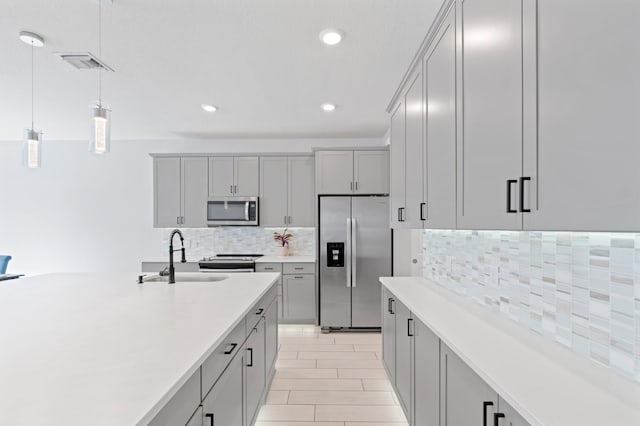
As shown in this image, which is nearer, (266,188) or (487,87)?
(487,87)

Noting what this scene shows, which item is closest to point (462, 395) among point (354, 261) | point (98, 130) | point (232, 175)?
point (98, 130)

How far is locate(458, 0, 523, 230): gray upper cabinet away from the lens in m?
1.21

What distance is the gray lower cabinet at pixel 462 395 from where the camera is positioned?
1.20 m

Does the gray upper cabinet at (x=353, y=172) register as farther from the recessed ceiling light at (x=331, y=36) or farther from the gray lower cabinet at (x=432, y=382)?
the recessed ceiling light at (x=331, y=36)

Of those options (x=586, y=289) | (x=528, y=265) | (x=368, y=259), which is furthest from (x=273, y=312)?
(x=586, y=289)

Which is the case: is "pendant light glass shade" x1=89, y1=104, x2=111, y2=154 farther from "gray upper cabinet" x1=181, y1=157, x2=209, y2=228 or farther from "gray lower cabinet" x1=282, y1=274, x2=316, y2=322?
"gray lower cabinet" x1=282, y1=274, x2=316, y2=322

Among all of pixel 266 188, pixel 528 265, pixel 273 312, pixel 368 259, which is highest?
pixel 266 188

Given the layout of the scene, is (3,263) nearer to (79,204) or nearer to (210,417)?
(79,204)

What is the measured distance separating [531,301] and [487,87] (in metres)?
0.97

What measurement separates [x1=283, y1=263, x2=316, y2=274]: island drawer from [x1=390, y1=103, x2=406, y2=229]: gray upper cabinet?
177cm

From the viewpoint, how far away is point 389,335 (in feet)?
9.36

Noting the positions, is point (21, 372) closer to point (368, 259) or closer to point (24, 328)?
point (24, 328)

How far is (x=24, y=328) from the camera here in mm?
1509

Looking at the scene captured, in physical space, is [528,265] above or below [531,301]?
above
